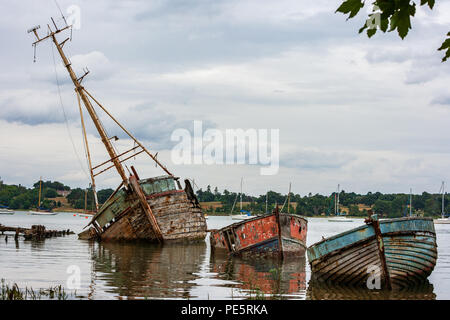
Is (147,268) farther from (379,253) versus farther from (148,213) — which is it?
(148,213)

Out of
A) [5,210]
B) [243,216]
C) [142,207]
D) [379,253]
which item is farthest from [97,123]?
[5,210]

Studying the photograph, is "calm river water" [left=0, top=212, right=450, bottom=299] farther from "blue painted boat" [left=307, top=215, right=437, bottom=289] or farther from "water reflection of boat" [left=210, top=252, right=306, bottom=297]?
"blue painted boat" [left=307, top=215, right=437, bottom=289]

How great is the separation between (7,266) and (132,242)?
13.1 m

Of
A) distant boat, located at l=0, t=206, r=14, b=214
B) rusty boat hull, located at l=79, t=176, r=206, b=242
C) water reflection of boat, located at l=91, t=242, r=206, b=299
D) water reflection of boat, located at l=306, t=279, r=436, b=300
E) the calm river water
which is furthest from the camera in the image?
distant boat, located at l=0, t=206, r=14, b=214

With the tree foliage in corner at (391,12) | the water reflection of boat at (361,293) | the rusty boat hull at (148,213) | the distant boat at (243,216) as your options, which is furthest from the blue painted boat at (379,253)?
the distant boat at (243,216)

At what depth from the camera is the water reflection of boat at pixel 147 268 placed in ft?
53.7

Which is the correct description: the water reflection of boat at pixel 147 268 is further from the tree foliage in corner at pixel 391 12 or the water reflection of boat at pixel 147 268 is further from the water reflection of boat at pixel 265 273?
the tree foliage in corner at pixel 391 12

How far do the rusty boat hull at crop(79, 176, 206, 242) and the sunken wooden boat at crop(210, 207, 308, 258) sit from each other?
8.07m

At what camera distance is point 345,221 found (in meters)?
150

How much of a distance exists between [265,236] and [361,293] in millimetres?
9638

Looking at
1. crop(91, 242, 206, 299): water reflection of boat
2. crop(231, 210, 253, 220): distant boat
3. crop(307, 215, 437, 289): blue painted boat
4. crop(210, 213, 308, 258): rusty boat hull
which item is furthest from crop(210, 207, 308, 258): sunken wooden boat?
crop(231, 210, 253, 220): distant boat

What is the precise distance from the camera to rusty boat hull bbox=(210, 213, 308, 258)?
83.4 ft
